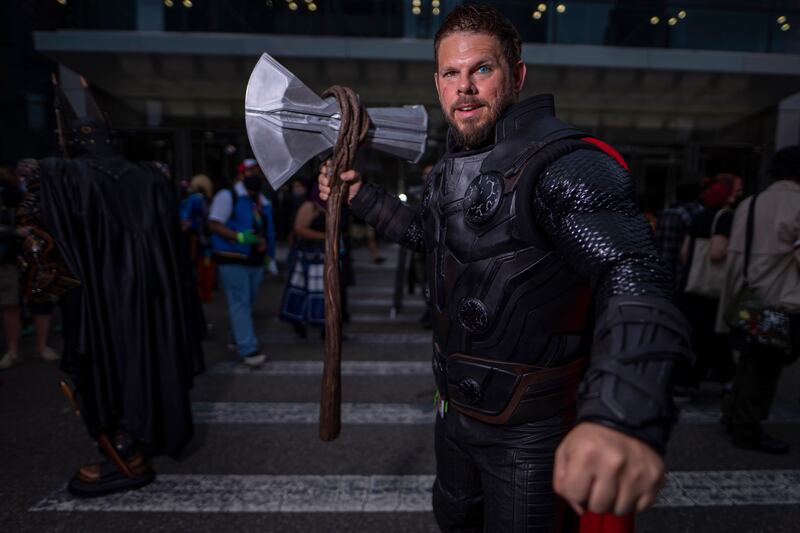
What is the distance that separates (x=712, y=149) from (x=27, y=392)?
16006 mm

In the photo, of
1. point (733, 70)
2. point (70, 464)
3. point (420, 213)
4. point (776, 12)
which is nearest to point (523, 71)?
point (420, 213)

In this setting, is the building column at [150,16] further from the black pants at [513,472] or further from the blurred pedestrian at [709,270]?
the black pants at [513,472]

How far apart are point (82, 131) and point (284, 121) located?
5.36 ft

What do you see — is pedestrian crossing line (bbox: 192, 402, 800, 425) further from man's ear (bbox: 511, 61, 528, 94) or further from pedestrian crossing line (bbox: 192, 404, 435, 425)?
man's ear (bbox: 511, 61, 528, 94)

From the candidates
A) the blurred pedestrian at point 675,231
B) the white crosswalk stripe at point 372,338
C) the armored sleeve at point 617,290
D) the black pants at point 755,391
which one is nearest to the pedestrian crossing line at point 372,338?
the white crosswalk stripe at point 372,338

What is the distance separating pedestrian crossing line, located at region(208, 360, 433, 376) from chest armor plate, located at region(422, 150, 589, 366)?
333cm

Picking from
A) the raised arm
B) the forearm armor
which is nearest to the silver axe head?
the raised arm

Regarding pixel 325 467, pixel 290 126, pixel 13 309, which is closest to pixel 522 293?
pixel 290 126

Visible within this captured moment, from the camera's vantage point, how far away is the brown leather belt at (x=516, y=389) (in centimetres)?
131

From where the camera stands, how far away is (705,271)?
3.85 m

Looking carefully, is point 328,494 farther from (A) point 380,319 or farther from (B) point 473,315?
(A) point 380,319

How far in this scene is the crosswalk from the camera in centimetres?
257

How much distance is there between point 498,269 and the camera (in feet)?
4.13

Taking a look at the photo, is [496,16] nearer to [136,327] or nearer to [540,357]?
[540,357]
